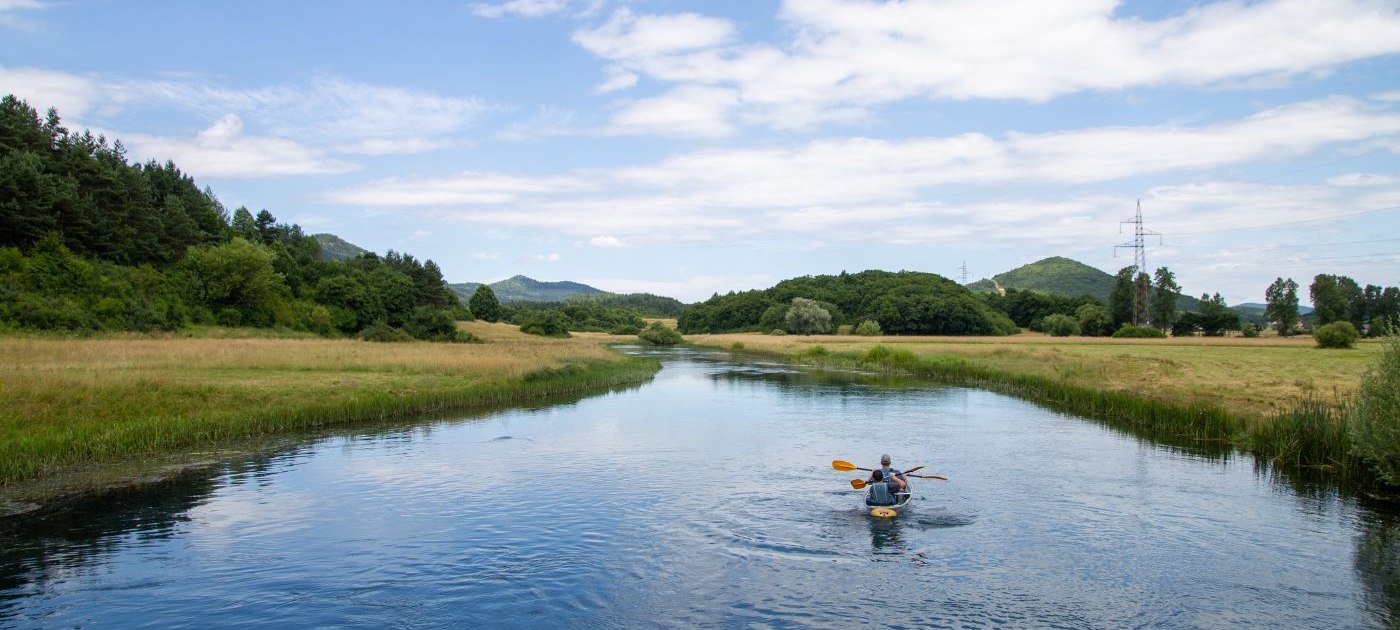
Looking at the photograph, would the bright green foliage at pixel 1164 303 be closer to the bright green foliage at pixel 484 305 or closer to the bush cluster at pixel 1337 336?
the bush cluster at pixel 1337 336

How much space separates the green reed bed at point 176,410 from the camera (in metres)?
19.2

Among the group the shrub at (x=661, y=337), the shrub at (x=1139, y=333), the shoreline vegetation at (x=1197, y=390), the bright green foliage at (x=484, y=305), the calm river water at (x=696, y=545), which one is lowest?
the calm river water at (x=696, y=545)

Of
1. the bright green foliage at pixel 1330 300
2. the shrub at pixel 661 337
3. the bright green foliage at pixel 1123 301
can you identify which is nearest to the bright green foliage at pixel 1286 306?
the bright green foliage at pixel 1330 300

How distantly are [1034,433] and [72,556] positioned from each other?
27.0m

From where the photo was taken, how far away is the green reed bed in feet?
63.1

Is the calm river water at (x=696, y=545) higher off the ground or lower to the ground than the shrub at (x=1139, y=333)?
lower

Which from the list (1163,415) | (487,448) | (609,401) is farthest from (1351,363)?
(487,448)

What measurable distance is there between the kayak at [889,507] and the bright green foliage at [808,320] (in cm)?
10880

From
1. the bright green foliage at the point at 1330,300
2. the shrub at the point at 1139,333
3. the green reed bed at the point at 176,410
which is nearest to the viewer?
the green reed bed at the point at 176,410

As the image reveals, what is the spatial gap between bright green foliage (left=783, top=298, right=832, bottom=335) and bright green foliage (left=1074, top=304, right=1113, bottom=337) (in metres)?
36.3

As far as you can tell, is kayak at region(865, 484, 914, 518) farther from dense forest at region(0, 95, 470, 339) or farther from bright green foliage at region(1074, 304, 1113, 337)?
bright green foliage at region(1074, 304, 1113, 337)

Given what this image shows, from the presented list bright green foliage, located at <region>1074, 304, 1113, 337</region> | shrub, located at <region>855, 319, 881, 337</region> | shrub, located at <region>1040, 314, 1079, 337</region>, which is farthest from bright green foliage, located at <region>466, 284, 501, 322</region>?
bright green foliage, located at <region>1074, 304, 1113, 337</region>

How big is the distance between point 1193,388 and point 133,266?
73179 millimetres

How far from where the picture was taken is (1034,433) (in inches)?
1126
